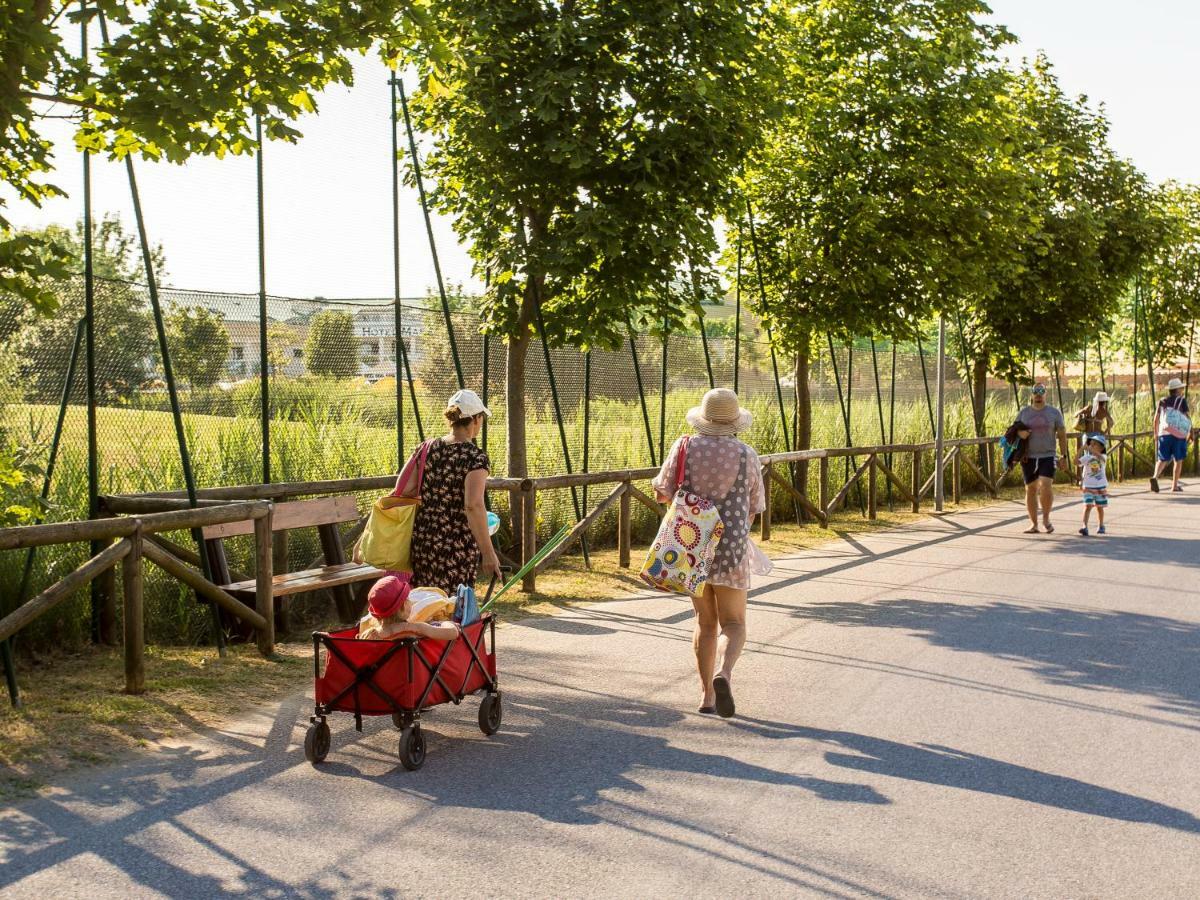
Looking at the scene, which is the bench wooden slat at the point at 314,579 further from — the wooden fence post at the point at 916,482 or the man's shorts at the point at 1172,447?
the man's shorts at the point at 1172,447

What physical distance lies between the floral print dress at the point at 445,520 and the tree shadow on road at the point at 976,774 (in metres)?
1.79

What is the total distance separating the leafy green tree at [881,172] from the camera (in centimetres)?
1650

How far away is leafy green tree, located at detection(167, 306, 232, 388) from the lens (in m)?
10.6

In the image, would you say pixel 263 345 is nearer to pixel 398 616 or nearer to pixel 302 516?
pixel 302 516

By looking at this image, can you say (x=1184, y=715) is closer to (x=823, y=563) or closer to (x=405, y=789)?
(x=405, y=789)

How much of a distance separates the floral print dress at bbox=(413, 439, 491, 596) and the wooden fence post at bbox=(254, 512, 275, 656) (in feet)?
5.38

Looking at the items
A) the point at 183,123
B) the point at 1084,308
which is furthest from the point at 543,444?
the point at 1084,308

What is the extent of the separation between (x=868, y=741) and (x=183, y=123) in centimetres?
478

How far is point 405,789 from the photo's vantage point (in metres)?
5.90

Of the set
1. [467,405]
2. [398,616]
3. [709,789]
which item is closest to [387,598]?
[398,616]

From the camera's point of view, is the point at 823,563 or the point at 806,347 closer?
the point at 823,563

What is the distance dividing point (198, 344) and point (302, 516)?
5.88ft

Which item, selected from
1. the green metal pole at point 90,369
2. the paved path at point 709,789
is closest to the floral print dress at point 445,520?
the paved path at point 709,789

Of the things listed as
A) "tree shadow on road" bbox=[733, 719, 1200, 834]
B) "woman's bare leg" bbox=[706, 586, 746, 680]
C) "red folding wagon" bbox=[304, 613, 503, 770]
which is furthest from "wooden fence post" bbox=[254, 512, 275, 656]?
"tree shadow on road" bbox=[733, 719, 1200, 834]
